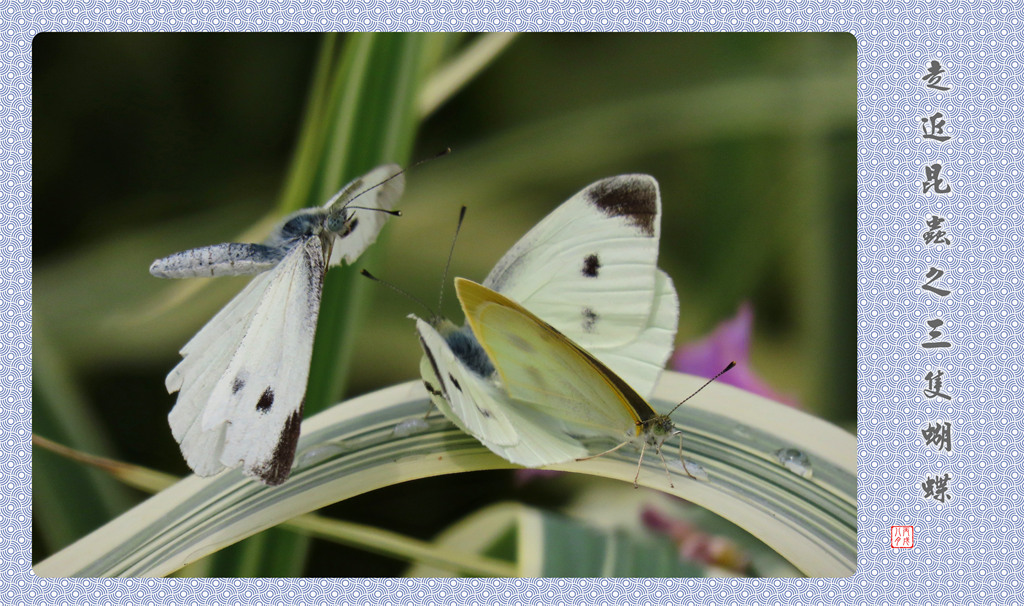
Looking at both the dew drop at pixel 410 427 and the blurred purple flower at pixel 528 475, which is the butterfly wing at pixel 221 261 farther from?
the blurred purple flower at pixel 528 475

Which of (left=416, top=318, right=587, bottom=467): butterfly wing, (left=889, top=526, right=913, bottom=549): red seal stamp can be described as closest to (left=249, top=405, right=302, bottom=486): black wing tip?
(left=416, top=318, right=587, bottom=467): butterfly wing

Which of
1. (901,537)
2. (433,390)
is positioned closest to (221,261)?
(433,390)

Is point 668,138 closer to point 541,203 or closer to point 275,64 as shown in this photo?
point 541,203

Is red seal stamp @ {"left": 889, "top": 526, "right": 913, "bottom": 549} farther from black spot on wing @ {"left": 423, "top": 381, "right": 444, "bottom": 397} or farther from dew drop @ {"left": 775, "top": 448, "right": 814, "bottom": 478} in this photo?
black spot on wing @ {"left": 423, "top": 381, "right": 444, "bottom": 397}

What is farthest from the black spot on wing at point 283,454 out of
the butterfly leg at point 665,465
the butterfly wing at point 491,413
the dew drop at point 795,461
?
the dew drop at point 795,461

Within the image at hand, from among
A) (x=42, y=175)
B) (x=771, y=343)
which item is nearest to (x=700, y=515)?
(x=771, y=343)

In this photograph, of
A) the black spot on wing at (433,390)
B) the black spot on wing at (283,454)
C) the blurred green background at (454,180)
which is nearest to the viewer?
the black spot on wing at (283,454)
